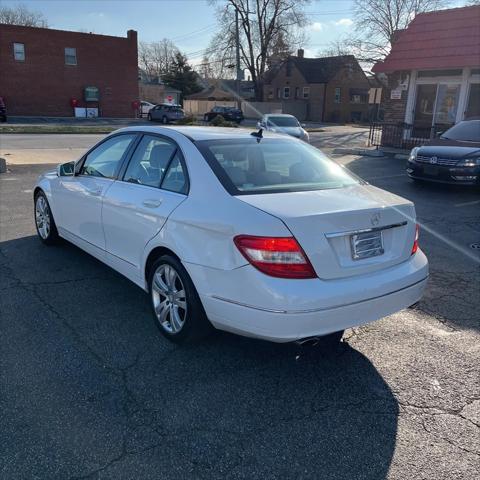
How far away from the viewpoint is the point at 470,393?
3.04 metres

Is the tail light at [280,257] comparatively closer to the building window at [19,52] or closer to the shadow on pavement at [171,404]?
the shadow on pavement at [171,404]

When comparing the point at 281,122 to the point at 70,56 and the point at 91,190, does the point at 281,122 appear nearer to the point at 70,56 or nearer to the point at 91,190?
the point at 91,190

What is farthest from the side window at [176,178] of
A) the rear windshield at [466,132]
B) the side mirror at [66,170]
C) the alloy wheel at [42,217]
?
the rear windshield at [466,132]

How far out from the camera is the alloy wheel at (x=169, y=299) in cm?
340

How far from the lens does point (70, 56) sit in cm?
Answer: 3850

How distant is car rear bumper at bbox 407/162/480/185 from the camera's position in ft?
31.9

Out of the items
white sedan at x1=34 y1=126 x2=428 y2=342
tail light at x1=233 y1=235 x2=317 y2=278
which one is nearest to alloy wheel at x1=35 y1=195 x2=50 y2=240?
white sedan at x1=34 y1=126 x2=428 y2=342

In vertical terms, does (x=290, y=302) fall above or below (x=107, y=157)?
below

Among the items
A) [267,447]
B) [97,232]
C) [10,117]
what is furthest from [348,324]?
[10,117]

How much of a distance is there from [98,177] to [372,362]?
9.76 feet

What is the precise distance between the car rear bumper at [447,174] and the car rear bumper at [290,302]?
7671 millimetres

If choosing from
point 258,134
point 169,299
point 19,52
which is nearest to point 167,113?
point 19,52

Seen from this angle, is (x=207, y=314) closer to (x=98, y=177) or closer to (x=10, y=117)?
(x=98, y=177)

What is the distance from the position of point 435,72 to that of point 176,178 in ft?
55.3
